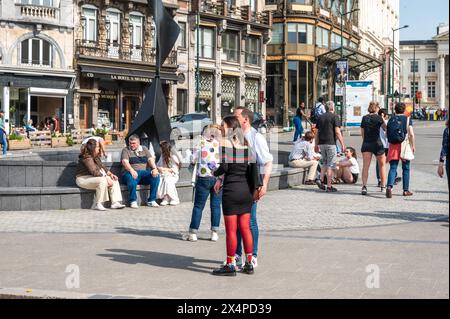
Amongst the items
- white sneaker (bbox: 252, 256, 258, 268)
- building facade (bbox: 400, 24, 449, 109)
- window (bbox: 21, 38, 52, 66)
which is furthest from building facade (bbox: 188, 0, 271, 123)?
building facade (bbox: 400, 24, 449, 109)

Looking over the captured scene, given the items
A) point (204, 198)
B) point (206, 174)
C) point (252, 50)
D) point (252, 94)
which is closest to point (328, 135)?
point (204, 198)

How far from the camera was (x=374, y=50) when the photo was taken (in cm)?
8812

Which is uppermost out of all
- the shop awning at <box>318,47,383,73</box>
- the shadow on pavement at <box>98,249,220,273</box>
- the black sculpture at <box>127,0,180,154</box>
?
the shop awning at <box>318,47,383,73</box>

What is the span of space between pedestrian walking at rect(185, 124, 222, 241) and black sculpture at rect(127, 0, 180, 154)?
5.69m

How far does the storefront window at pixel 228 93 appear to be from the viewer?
5381cm

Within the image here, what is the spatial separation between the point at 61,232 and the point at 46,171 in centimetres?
316

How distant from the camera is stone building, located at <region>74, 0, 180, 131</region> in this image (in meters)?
42.8

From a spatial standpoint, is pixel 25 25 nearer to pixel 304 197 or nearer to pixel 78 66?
pixel 78 66

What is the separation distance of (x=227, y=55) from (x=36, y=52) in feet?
56.4

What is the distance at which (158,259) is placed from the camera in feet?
28.3

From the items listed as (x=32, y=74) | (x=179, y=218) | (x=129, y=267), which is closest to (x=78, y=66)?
(x=32, y=74)

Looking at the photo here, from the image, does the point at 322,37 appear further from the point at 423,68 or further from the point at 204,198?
the point at 423,68

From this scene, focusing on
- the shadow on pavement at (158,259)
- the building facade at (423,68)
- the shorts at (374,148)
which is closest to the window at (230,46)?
the shorts at (374,148)

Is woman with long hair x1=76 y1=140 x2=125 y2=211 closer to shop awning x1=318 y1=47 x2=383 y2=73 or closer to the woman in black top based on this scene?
the woman in black top
